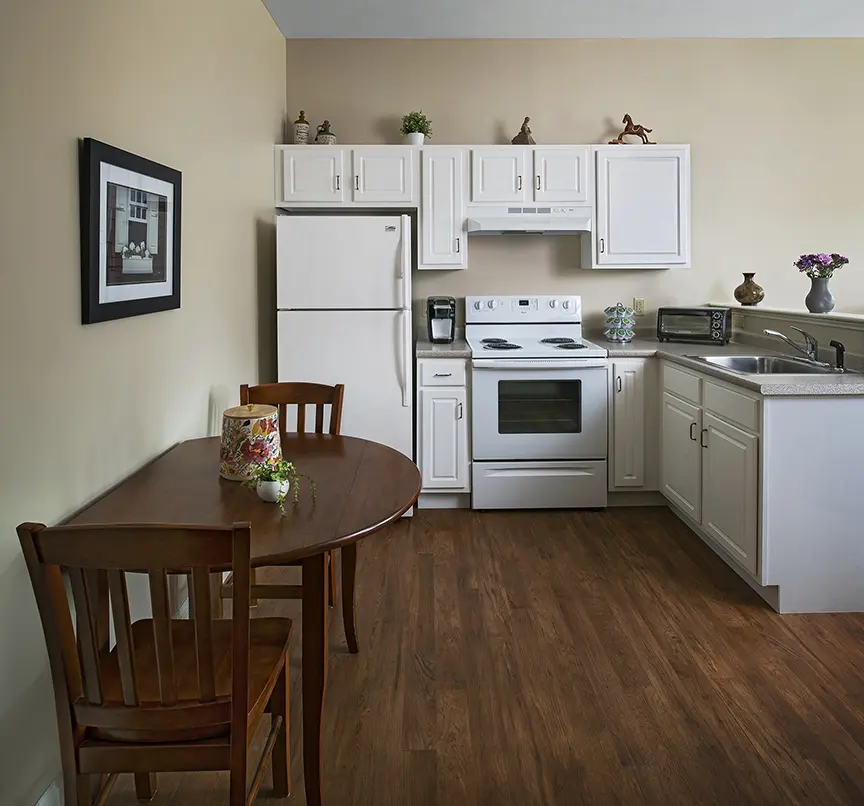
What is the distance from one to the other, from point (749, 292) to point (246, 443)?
3.51 metres

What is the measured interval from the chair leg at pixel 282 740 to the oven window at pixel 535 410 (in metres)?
2.55

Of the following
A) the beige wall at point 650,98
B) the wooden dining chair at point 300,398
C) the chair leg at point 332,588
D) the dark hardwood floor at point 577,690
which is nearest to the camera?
the dark hardwood floor at point 577,690

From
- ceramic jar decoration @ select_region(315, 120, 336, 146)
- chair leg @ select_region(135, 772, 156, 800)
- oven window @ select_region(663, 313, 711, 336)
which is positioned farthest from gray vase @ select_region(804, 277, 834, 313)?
chair leg @ select_region(135, 772, 156, 800)

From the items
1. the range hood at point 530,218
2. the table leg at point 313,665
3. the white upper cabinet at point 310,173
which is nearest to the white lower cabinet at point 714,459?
the range hood at point 530,218

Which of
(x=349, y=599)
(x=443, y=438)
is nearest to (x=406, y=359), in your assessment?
(x=443, y=438)

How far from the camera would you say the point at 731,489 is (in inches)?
130

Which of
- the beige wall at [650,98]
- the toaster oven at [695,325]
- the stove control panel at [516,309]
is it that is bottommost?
the toaster oven at [695,325]

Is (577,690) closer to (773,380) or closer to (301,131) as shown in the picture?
(773,380)

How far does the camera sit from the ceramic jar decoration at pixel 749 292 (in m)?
4.66

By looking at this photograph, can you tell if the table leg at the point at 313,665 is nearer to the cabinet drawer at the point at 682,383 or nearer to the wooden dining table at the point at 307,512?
the wooden dining table at the point at 307,512

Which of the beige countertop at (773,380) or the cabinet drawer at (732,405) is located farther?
the cabinet drawer at (732,405)

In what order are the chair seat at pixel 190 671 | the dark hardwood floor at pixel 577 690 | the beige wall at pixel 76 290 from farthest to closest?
the dark hardwood floor at pixel 577 690 < the beige wall at pixel 76 290 < the chair seat at pixel 190 671

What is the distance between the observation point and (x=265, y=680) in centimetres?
170

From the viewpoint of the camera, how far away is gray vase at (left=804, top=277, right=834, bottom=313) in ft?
12.4
